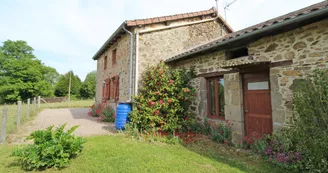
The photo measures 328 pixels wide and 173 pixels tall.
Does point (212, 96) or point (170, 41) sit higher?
point (170, 41)

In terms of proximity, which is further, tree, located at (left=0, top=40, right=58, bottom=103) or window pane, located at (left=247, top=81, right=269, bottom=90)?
tree, located at (left=0, top=40, right=58, bottom=103)

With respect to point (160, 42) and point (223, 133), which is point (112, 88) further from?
point (223, 133)

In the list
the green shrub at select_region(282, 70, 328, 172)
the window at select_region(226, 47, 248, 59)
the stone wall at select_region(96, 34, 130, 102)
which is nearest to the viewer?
Result: the green shrub at select_region(282, 70, 328, 172)

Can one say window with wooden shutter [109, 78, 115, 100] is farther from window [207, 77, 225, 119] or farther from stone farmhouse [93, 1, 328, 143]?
window [207, 77, 225, 119]

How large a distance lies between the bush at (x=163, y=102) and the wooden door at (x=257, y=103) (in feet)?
6.40

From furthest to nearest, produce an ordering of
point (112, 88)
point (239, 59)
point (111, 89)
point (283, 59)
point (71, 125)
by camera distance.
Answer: point (111, 89) < point (112, 88) < point (71, 125) < point (239, 59) < point (283, 59)

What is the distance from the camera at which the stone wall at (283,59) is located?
327 centimetres

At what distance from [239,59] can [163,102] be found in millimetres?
2805

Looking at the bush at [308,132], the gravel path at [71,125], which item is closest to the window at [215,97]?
the bush at [308,132]

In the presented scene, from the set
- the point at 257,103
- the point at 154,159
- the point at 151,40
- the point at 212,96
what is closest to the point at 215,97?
the point at 212,96

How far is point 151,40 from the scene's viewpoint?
23.0 feet

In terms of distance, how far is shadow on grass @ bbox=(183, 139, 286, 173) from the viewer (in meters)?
3.14

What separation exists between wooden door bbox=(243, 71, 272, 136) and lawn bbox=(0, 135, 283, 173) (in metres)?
0.84

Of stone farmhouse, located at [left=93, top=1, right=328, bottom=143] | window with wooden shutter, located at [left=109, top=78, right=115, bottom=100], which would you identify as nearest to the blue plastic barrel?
stone farmhouse, located at [left=93, top=1, right=328, bottom=143]
